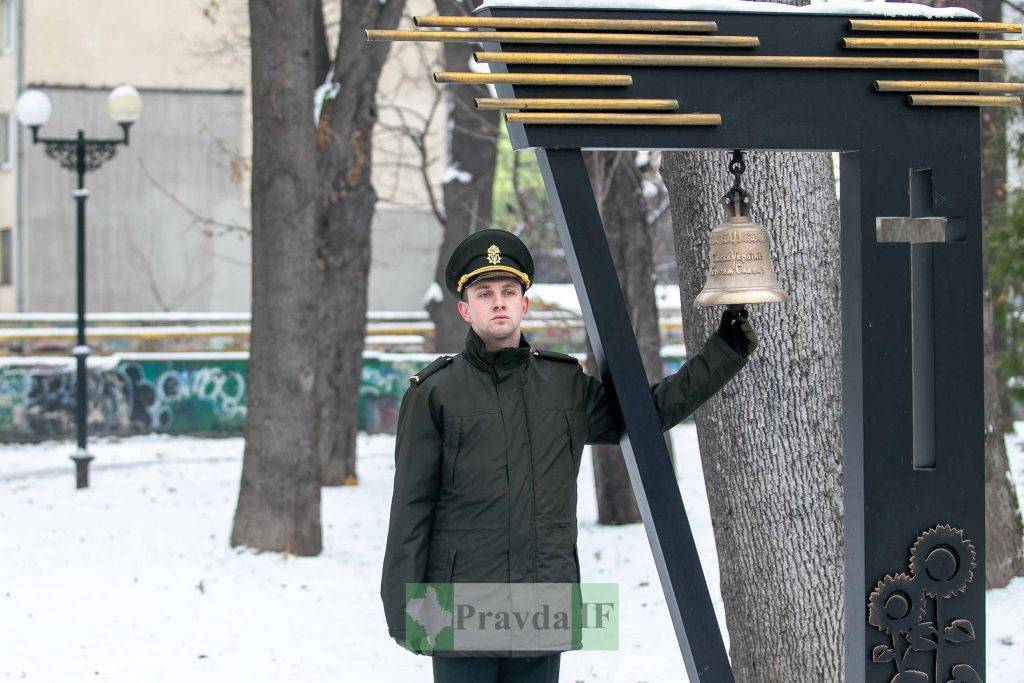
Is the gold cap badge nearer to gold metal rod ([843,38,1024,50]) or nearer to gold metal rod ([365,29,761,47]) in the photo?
gold metal rod ([365,29,761,47])

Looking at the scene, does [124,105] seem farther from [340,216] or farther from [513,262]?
[513,262]

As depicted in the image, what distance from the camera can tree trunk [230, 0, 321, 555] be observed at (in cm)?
1110

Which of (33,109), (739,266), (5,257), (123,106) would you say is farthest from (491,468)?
(5,257)

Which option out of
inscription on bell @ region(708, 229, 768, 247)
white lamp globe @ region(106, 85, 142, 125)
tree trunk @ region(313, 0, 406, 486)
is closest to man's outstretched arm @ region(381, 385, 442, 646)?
inscription on bell @ region(708, 229, 768, 247)

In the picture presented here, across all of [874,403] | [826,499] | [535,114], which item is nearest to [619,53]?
[535,114]

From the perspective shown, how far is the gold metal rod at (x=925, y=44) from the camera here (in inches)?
151

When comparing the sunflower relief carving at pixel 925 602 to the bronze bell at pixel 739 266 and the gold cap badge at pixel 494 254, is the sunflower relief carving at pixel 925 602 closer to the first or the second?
the bronze bell at pixel 739 266

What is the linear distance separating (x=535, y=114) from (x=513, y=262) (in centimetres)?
50

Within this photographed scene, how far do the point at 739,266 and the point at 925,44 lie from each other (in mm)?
796

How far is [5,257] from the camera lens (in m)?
34.8

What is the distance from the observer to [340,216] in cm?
1464

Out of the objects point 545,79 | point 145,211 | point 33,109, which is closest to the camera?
point 545,79

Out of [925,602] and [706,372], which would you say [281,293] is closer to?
[706,372]

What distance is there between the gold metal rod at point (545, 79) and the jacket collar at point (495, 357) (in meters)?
0.68
